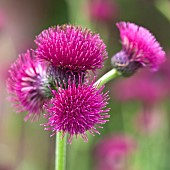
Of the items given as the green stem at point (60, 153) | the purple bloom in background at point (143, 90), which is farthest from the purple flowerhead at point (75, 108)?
the purple bloom in background at point (143, 90)

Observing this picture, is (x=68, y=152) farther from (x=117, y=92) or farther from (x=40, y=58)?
(x=40, y=58)

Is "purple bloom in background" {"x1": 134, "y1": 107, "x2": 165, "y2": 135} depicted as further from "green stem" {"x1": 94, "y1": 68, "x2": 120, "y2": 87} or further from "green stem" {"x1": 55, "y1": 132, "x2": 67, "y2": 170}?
"green stem" {"x1": 55, "y1": 132, "x2": 67, "y2": 170}

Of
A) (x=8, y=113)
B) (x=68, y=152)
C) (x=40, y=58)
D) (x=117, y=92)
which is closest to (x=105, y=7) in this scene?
(x=117, y=92)

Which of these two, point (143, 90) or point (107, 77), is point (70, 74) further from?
point (143, 90)

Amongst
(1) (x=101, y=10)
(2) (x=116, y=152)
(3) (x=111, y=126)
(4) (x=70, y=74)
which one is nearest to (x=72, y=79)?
(4) (x=70, y=74)

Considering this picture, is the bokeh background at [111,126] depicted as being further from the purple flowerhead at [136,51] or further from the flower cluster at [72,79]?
the flower cluster at [72,79]
